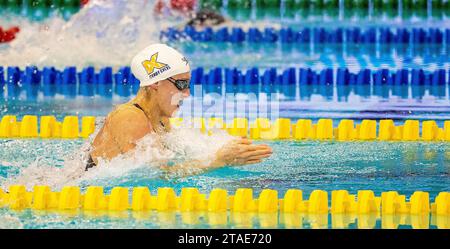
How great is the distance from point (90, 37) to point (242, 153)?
750cm

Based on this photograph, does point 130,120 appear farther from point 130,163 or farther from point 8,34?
point 8,34

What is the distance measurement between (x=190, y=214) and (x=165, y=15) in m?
8.53

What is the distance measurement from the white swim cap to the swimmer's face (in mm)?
37

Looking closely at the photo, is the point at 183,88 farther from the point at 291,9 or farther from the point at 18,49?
the point at 291,9

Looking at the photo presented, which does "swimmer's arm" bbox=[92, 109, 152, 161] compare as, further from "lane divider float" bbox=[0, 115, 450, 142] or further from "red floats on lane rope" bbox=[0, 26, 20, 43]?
"red floats on lane rope" bbox=[0, 26, 20, 43]

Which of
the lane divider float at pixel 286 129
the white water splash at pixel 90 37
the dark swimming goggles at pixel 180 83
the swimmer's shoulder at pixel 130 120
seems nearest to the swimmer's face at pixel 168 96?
the dark swimming goggles at pixel 180 83

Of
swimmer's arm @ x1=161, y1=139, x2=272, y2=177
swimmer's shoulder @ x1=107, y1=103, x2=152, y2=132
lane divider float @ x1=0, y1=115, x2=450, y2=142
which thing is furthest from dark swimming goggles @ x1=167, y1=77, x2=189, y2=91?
lane divider float @ x1=0, y1=115, x2=450, y2=142

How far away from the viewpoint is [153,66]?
5.85m

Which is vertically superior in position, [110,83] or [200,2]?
[200,2]

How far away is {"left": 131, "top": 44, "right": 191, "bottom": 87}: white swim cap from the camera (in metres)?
5.82

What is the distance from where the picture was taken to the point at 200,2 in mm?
14500
